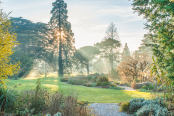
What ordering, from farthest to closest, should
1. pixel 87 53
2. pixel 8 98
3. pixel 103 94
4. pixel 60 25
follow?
pixel 87 53
pixel 60 25
pixel 103 94
pixel 8 98

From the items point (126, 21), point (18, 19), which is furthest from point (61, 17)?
point (126, 21)

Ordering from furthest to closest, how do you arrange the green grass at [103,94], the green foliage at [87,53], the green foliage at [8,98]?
the green foliage at [87,53]
the green grass at [103,94]
the green foliage at [8,98]

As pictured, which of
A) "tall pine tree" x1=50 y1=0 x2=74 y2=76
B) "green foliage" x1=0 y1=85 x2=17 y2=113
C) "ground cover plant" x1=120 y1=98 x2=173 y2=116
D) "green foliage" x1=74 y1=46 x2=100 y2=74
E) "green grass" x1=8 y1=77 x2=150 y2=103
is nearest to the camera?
"ground cover plant" x1=120 y1=98 x2=173 y2=116

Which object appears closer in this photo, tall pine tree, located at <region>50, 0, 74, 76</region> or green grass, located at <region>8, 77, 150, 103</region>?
green grass, located at <region>8, 77, 150, 103</region>

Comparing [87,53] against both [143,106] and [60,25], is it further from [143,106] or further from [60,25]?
[143,106]

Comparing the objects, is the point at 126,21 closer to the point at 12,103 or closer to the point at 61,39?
the point at 12,103

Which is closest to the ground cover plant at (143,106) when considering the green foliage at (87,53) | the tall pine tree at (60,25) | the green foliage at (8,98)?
the green foliage at (8,98)

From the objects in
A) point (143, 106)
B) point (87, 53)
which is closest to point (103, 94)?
point (143, 106)

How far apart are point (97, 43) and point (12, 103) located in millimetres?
35018

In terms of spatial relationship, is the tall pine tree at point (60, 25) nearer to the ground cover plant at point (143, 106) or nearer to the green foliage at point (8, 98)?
the green foliage at point (8, 98)

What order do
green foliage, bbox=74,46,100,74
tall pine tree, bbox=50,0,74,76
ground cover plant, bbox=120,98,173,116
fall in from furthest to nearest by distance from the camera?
green foliage, bbox=74,46,100,74, tall pine tree, bbox=50,0,74,76, ground cover plant, bbox=120,98,173,116

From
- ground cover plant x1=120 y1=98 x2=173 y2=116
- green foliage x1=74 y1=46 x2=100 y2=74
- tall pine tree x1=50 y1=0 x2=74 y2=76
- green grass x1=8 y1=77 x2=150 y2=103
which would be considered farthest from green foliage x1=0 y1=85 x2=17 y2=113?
green foliage x1=74 y1=46 x2=100 y2=74

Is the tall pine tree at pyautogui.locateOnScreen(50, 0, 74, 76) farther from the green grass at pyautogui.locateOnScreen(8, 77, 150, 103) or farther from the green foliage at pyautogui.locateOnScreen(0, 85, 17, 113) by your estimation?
the green foliage at pyautogui.locateOnScreen(0, 85, 17, 113)

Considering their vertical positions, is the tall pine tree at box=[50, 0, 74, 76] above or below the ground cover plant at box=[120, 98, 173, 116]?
above
